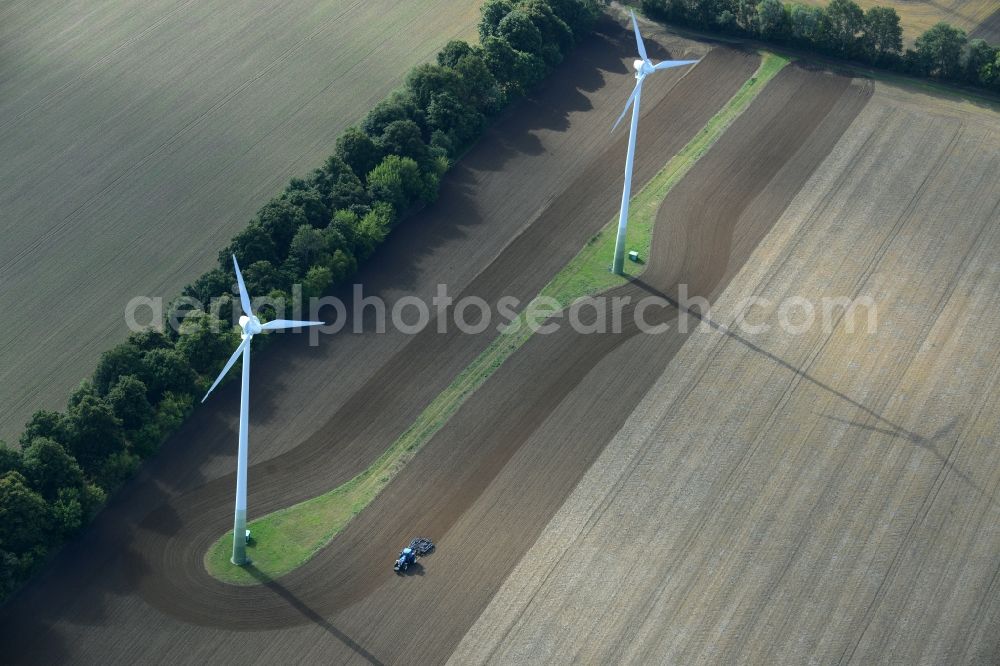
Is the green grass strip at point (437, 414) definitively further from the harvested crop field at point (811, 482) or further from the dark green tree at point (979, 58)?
the dark green tree at point (979, 58)

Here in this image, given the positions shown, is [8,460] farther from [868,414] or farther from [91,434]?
[868,414]

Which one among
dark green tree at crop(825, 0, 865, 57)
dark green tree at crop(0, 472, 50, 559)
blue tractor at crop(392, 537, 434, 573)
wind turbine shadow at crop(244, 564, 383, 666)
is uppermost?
dark green tree at crop(0, 472, 50, 559)

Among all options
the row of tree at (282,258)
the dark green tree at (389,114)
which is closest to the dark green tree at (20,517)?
the row of tree at (282,258)

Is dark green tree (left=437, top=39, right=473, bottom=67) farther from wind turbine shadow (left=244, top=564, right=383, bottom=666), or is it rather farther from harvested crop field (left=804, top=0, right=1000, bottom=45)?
wind turbine shadow (left=244, top=564, right=383, bottom=666)

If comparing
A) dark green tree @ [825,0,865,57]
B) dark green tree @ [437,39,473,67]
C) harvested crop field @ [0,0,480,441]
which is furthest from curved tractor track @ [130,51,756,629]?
dark green tree @ [825,0,865,57]

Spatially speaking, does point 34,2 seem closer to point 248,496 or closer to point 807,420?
point 248,496

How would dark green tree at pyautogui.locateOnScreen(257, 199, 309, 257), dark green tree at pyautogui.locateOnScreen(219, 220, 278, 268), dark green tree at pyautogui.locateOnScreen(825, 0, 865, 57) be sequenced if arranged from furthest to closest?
dark green tree at pyautogui.locateOnScreen(825, 0, 865, 57) < dark green tree at pyautogui.locateOnScreen(257, 199, 309, 257) < dark green tree at pyautogui.locateOnScreen(219, 220, 278, 268)

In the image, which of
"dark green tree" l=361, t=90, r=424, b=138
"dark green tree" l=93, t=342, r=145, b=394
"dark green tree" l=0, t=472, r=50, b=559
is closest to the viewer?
"dark green tree" l=0, t=472, r=50, b=559
